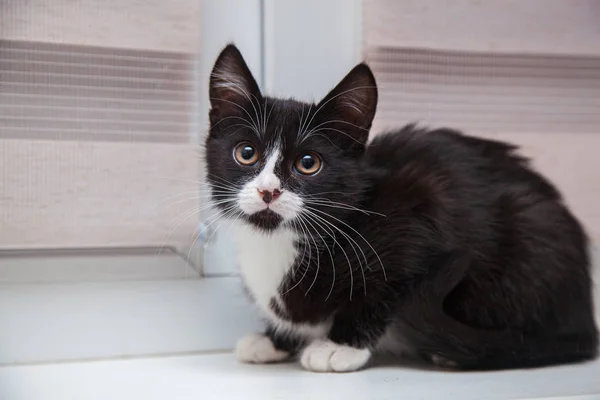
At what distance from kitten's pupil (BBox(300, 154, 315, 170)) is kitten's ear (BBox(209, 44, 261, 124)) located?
0.43 ft

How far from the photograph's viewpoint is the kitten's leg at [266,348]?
128 cm

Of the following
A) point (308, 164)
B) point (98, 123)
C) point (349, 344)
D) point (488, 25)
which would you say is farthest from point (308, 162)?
point (488, 25)

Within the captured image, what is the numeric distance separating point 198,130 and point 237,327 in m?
0.41

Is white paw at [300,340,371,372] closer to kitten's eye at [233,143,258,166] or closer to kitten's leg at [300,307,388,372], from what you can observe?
kitten's leg at [300,307,388,372]

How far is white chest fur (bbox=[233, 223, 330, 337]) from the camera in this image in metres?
1.18

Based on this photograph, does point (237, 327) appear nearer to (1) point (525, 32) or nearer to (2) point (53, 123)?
(2) point (53, 123)

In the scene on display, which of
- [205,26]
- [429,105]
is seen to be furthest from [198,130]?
[429,105]

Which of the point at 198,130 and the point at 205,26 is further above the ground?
the point at 205,26

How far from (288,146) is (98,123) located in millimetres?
443

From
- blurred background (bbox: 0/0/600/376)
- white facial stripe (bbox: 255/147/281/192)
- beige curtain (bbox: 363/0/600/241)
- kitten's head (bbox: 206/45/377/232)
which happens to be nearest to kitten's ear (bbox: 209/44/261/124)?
kitten's head (bbox: 206/45/377/232)

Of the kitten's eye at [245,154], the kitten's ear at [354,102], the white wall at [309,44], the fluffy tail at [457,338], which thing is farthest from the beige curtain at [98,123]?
the fluffy tail at [457,338]

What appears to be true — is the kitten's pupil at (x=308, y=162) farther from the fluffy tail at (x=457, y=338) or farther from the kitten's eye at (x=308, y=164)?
the fluffy tail at (x=457, y=338)

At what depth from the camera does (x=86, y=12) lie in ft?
4.31

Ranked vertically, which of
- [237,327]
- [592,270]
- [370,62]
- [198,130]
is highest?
[370,62]
